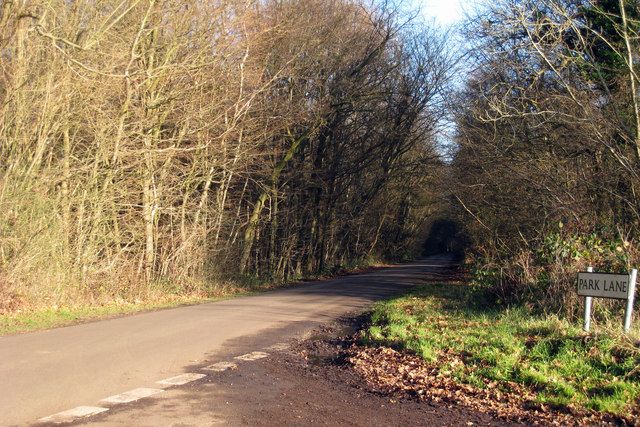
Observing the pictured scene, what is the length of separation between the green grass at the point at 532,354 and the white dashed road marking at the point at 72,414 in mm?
4446

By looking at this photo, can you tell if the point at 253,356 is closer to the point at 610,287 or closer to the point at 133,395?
the point at 133,395

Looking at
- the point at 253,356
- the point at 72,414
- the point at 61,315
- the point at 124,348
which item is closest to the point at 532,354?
the point at 253,356

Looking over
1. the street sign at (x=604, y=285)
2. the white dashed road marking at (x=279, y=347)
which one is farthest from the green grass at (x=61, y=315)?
the street sign at (x=604, y=285)

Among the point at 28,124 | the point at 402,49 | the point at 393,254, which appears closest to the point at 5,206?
the point at 28,124

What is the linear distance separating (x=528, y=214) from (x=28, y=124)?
48.4ft

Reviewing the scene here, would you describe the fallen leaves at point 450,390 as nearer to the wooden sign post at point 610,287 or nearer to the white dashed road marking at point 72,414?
the wooden sign post at point 610,287

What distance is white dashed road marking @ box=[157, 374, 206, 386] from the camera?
27.9ft

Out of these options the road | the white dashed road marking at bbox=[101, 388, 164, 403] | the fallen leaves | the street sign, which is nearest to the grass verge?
the road

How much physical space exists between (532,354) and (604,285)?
4.93 ft

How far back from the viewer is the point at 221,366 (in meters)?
9.74

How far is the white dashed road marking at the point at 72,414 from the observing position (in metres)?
6.68

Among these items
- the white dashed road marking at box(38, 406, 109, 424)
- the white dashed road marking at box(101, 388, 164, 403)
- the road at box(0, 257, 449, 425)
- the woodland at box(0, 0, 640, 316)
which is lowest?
the white dashed road marking at box(38, 406, 109, 424)

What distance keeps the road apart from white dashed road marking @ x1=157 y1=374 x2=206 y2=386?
0.18 metres

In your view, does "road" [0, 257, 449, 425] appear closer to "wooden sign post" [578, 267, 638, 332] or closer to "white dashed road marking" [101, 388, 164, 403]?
"white dashed road marking" [101, 388, 164, 403]
